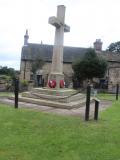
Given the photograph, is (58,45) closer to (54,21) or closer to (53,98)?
(54,21)

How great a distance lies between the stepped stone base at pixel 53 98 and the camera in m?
14.0

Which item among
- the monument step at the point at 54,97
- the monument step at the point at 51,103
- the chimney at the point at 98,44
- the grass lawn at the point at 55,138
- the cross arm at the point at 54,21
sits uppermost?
the chimney at the point at 98,44

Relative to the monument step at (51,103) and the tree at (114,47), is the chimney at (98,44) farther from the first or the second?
the monument step at (51,103)

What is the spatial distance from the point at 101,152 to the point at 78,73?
32227 mm

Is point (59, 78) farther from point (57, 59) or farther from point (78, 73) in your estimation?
point (78, 73)

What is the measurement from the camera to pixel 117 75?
4378 centimetres

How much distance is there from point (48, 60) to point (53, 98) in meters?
31.0

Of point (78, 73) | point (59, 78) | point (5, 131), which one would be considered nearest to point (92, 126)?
point (5, 131)

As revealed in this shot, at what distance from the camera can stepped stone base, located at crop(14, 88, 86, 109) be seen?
14.0 meters

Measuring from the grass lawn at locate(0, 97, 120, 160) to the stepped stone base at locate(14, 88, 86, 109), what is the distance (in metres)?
3.65

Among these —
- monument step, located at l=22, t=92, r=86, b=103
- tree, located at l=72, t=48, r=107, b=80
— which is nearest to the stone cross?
monument step, located at l=22, t=92, r=86, b=103

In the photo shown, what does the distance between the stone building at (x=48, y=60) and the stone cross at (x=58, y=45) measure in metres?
25.3

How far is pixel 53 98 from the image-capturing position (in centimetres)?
1502

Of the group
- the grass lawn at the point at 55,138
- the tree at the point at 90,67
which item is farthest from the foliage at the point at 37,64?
the grass lawn at the point at 55,138
